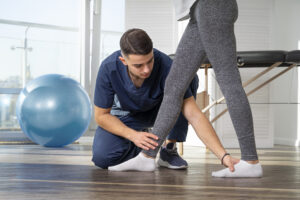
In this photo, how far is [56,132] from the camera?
322 cm

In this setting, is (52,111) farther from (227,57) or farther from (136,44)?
(227,57)

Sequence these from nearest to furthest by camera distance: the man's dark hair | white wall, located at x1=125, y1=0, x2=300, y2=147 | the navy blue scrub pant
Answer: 1. the man's dark hair
2. the navy blue scrub pant
3. white wall, located at x1=125, y1=0, x2=300, y2=147

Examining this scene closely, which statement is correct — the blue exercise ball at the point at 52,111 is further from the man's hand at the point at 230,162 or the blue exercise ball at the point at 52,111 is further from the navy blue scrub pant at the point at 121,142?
the man's hand at the point at 230,162

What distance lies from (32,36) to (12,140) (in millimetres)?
999

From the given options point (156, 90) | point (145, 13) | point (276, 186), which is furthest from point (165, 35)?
point (276, 186)

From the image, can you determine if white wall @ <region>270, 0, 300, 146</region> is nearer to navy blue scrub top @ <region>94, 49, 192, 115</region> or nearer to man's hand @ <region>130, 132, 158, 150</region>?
navy blue scrub top @ <region>94, 49, 192, 115</region>

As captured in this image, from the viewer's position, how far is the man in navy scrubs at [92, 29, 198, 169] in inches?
67.2

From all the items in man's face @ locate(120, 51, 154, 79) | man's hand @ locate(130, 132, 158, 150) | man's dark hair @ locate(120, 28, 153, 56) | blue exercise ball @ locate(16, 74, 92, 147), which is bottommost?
blue exercise ball @ locate(16, 74, 92, 147)

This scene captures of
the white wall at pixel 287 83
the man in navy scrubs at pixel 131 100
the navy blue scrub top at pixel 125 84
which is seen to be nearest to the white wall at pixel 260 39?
the white wall at pixel 287 83

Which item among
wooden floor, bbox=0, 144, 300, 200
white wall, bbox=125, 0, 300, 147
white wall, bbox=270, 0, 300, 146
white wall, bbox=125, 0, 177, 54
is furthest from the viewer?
white wall, bbox=270, 0, 300, 146

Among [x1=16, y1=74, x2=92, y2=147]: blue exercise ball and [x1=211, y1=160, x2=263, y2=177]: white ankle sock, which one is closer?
[x1=211, y1=160, x2=263, y2=177]: white ankle sock

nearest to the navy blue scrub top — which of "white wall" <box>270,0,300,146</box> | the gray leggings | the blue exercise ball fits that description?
the gray leggings

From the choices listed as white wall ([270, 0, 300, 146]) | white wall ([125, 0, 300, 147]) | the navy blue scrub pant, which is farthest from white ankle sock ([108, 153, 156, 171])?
white wall ([270, 0, 300, 146])

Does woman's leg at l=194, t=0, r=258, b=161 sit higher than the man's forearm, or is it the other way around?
woman's leg at l=194, t=0, r=258, b=161
